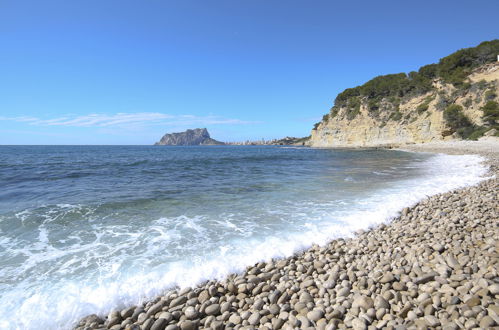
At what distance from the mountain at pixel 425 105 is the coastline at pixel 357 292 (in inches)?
1773

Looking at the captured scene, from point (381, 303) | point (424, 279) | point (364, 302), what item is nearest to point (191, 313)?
point (364, 302)

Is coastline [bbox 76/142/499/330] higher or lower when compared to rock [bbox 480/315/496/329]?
lower

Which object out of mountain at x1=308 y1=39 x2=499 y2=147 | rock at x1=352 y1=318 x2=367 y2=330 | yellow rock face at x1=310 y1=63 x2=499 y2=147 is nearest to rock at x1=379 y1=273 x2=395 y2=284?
rock at x1=352 y1=318 x2=367 y2=330

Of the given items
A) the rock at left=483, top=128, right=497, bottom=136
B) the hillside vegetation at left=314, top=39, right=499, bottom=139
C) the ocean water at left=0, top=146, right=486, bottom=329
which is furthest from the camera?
the hillside vegetation at left=314, top=39, right=499, bottom=139

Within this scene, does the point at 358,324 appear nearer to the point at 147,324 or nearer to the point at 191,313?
the point at 191,313

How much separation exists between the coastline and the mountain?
Answer: 1773 inches

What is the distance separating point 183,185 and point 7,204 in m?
6.85

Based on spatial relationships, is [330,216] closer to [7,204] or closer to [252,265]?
[252,265]

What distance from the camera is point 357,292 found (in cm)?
332

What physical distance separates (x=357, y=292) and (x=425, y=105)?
5844cm

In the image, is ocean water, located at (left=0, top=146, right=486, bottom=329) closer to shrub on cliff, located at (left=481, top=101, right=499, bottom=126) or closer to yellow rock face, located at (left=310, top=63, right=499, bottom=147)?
shrub on cliff, located at (left=481, top=101, right=499, bottom=126)

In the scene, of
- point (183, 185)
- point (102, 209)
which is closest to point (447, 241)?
point (102, 209)

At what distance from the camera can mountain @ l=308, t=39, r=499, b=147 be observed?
40938mm

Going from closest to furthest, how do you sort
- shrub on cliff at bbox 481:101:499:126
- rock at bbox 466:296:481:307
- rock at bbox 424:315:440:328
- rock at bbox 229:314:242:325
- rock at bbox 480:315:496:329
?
rock at bbox 480:315:496:329 < rock at bbox 424:315:440:328 < rock at bbox 466:296:481:307 < rock at bbox 229:314:242:325 < shrub on cliff at bbox 481:101:499:126
